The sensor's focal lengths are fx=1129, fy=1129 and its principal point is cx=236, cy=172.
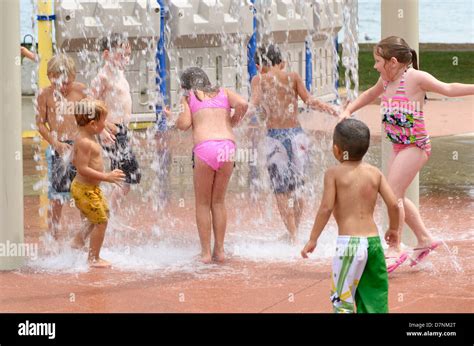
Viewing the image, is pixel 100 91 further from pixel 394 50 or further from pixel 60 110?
pixel 394 50

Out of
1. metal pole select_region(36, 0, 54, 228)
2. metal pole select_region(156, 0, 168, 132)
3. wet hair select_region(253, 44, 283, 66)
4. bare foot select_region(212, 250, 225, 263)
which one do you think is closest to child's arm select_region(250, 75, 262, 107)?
wet hair select_region(253, 44, 283, 66)

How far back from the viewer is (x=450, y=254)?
308 inches

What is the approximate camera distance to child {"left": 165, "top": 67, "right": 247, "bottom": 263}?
25.4ft

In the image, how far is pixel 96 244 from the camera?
24.6 ft

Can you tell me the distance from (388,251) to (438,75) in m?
16.7

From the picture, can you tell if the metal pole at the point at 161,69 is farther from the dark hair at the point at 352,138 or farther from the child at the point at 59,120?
the dark hair at the point at 352,138

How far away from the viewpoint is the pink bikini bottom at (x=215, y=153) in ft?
25.3

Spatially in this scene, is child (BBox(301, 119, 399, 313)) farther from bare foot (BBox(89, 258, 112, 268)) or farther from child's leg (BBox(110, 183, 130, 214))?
child's leg (BBox(110, 183, 130, 214))

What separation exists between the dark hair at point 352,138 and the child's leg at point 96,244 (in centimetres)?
237

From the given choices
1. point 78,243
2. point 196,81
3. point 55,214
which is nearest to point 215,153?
point 196,81

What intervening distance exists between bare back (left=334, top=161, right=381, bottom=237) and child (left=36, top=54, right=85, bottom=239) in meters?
2.90

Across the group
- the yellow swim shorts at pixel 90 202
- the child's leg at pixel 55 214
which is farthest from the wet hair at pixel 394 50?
the child's leg at pixel 55 214

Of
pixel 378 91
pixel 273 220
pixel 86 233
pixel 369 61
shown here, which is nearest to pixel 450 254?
pixel 378 91
